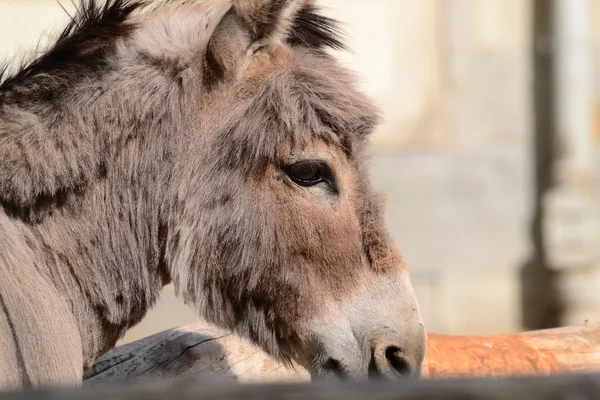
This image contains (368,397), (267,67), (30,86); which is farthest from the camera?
(267,67)

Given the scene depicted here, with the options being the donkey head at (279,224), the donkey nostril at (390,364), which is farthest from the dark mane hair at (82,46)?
the donkey nostril at (390,364)

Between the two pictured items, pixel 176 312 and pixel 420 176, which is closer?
pixel 176 312

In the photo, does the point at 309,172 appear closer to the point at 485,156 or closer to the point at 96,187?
the point at 96,187

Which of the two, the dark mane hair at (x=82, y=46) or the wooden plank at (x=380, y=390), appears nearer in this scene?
the wooden plank at (x=380, y=390)

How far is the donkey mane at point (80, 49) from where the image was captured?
8.24 ft

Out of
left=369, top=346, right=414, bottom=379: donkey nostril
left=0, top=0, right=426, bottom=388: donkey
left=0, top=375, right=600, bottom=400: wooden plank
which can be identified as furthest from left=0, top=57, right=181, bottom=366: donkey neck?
left=0, top=375, right=600, bottom=400: wooden plank

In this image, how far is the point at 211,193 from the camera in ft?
8.48

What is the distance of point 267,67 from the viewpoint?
267 cm

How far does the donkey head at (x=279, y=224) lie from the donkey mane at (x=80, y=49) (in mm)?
252

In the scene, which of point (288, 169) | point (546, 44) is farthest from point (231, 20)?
point (546, 44)

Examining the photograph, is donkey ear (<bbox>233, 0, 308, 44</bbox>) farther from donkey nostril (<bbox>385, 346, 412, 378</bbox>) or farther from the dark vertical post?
the dark vertical post

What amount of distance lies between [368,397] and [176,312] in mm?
5800

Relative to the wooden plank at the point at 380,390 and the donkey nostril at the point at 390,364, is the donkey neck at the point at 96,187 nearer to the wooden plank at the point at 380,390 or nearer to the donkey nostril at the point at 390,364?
the donkey nostril at the point at 390,364

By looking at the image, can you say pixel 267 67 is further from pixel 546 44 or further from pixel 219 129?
pixel 546 44
